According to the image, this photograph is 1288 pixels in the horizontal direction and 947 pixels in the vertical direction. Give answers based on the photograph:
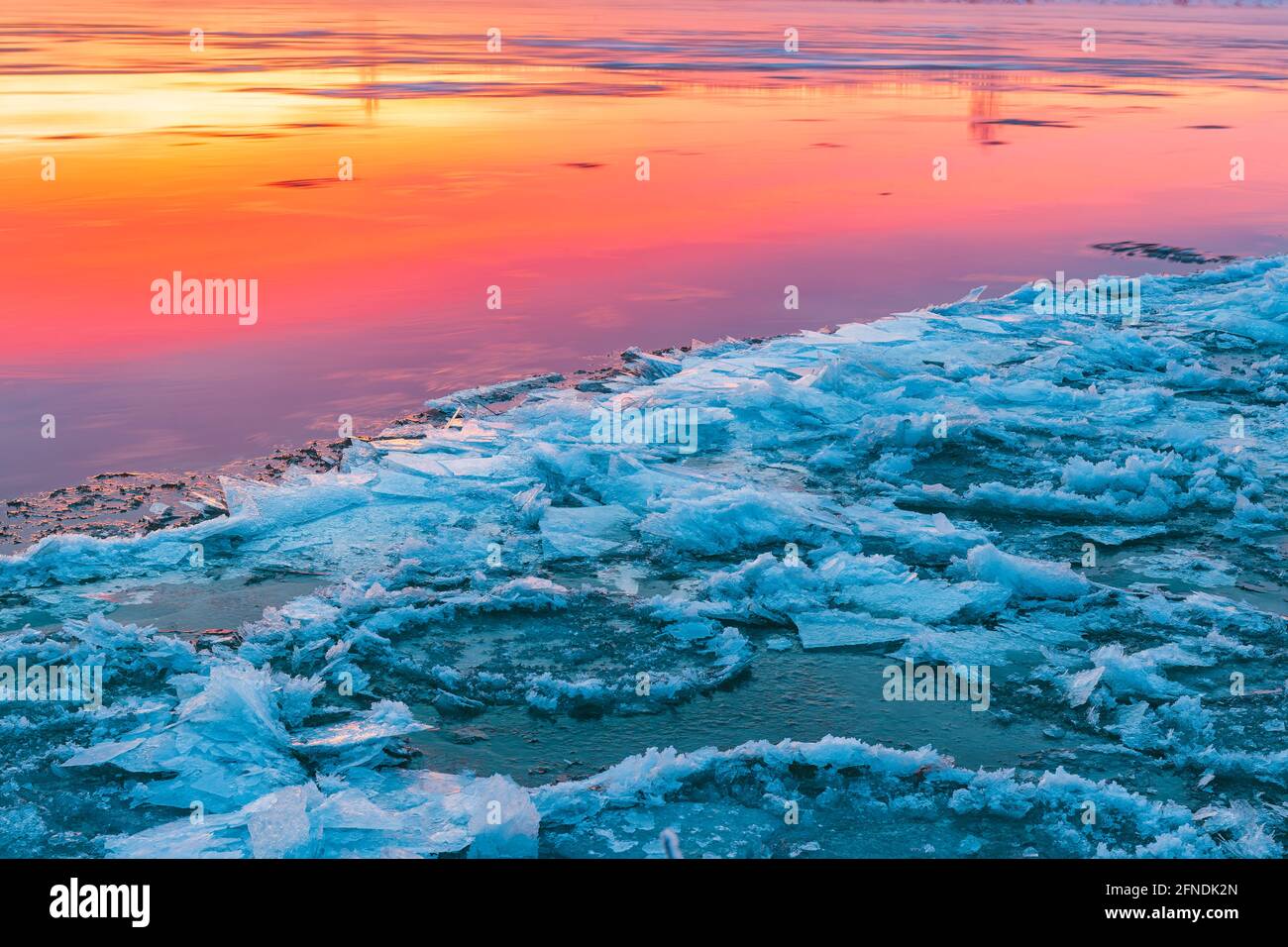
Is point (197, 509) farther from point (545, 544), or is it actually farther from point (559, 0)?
point (559, 0)

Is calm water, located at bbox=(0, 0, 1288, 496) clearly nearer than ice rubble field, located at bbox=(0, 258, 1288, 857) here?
No

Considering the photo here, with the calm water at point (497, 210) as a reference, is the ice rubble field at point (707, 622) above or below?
below

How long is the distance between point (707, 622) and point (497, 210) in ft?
34.1

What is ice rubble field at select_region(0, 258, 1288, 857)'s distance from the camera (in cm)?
407

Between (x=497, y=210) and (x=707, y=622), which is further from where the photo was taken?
(x=497, y=210)

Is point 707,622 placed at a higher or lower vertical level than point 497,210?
lower

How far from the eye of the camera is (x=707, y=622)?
539cm

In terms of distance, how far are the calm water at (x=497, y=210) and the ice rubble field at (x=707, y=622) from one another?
5.18 ft

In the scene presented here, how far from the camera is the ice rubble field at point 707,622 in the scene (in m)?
4.07

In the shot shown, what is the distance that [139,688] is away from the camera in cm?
484

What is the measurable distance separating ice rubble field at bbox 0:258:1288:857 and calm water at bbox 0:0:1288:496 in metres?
1.58

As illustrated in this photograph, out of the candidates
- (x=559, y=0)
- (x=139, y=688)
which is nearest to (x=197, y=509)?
(x=139, y=688)

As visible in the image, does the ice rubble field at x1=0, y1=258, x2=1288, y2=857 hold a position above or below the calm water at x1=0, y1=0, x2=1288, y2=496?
below
